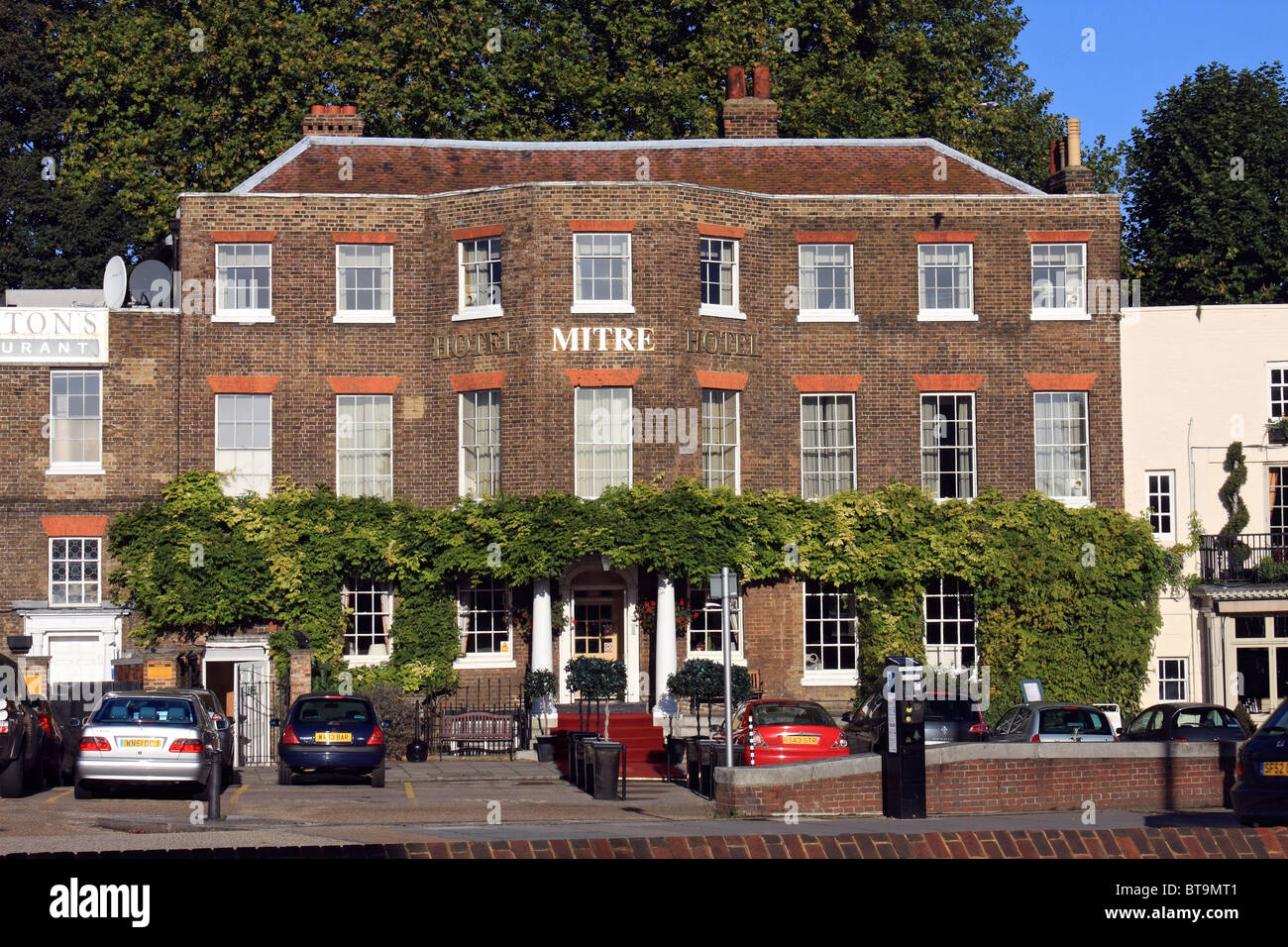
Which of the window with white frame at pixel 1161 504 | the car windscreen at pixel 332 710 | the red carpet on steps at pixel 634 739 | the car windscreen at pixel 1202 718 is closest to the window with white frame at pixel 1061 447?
the window with white frame at pixel 1161 504

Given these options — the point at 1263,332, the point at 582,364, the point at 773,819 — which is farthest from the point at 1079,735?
the point at 1263,332

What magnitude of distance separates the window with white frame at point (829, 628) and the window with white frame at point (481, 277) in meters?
8.68

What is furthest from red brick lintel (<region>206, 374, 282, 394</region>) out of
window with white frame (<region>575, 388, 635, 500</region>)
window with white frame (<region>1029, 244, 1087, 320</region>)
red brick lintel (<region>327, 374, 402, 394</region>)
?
window with white frame (<region>1029, 244, 1087, 320</region>)

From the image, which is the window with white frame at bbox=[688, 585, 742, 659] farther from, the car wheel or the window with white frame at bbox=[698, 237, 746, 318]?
the car wheel

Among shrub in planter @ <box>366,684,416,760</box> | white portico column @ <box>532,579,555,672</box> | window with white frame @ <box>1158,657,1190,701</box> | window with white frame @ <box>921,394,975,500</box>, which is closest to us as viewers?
shrub in planter @ <box>366,684,416,760</box>

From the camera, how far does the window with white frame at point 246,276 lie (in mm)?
37062

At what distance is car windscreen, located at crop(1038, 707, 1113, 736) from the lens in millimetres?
27094

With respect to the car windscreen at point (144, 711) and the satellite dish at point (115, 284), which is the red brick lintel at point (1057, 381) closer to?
the satellite dish at point (115, 284)

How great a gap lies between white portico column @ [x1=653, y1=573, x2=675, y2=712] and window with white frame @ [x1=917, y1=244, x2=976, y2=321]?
8.38m

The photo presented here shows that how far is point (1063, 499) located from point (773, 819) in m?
17.8

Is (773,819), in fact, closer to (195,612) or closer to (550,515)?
(550,515)

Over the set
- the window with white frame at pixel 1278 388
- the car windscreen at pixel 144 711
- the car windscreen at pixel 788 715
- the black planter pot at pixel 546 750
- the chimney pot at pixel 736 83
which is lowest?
the black planter pot at pixel 546 750
